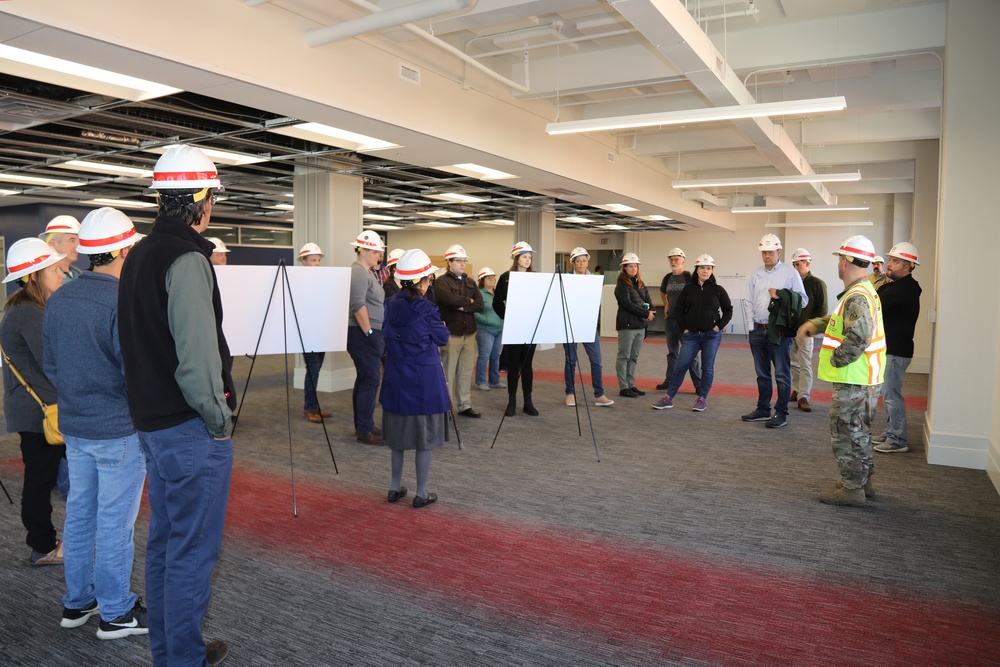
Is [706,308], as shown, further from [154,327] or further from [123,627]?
[154,327]

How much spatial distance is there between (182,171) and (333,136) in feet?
16.7

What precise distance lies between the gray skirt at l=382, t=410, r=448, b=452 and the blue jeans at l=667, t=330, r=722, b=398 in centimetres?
399

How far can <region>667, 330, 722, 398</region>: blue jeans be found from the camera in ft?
24.0

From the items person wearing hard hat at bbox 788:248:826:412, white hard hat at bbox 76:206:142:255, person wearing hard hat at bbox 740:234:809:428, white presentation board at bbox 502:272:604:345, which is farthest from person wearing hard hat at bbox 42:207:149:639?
person wearing hard hat at bbox 788:248:826:412

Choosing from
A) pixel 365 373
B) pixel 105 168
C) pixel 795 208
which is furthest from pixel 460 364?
pixel 795 208

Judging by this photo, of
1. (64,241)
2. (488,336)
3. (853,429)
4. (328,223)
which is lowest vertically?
(853,429)

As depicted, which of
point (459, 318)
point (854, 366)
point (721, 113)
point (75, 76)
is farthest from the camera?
point (459, 318)

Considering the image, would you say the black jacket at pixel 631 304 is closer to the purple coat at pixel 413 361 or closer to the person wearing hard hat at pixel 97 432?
the purple coat at pixel 413 361

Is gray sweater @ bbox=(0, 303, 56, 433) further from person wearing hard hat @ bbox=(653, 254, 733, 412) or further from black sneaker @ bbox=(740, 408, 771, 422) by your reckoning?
black sneaker @ bbox=(740, 408, 771, 422)

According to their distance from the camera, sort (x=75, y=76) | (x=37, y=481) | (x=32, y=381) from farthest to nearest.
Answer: (x=75, y=76) < (x=37, y=481) < (x=32, y=381)

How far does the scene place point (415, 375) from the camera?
412 cm

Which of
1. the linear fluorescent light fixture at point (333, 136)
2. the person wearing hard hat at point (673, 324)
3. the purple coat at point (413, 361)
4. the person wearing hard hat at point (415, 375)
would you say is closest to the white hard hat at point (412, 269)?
the person wearing hard hat at point (415, 375)

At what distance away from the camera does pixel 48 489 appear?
3363mm

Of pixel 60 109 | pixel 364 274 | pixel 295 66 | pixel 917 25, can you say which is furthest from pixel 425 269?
pixel 917 25
